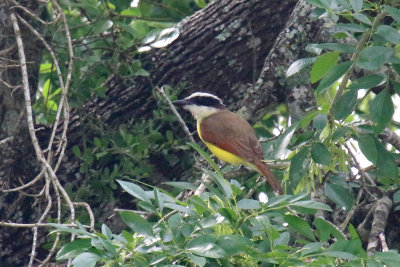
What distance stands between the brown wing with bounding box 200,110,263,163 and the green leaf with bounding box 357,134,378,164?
177 centimetres

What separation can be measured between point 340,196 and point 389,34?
1.19 metres

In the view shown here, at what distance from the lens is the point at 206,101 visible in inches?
232

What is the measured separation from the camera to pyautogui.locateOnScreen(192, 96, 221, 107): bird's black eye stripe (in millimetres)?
5773

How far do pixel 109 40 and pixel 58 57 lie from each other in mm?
421

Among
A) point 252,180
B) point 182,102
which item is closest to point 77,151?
point 182,102

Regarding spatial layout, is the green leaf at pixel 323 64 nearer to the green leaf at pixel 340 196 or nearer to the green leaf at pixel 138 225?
the green leaf at pixel 340 196

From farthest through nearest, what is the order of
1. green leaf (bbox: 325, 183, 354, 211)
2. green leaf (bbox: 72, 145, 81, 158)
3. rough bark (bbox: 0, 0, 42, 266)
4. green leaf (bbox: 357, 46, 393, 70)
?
green leaf (bbox: 72, 145, 81, 158), rough bark (bbox: 0, 0, 42, 266), green leaf (bbox: 325, 183, 354, 211), green leaf (bbox: 357, 46, 393, 70)

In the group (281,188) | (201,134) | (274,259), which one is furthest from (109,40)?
(274,259)

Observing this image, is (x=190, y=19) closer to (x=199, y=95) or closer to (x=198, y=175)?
(x=199, y=95)

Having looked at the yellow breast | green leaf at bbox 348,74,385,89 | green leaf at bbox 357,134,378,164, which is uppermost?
green leaf at bbox 348,74,385,89

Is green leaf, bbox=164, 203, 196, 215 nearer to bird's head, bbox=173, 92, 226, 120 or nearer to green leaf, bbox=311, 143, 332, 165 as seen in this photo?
green leaf, bbox=311, 143, 332, 165

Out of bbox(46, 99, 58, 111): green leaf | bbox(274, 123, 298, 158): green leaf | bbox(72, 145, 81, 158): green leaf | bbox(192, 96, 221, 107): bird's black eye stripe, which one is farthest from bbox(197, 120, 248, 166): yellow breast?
bbox(274, 123, 298, 158): green leaf

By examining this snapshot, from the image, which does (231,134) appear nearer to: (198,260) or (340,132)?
(340,132)

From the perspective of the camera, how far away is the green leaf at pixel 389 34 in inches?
134
